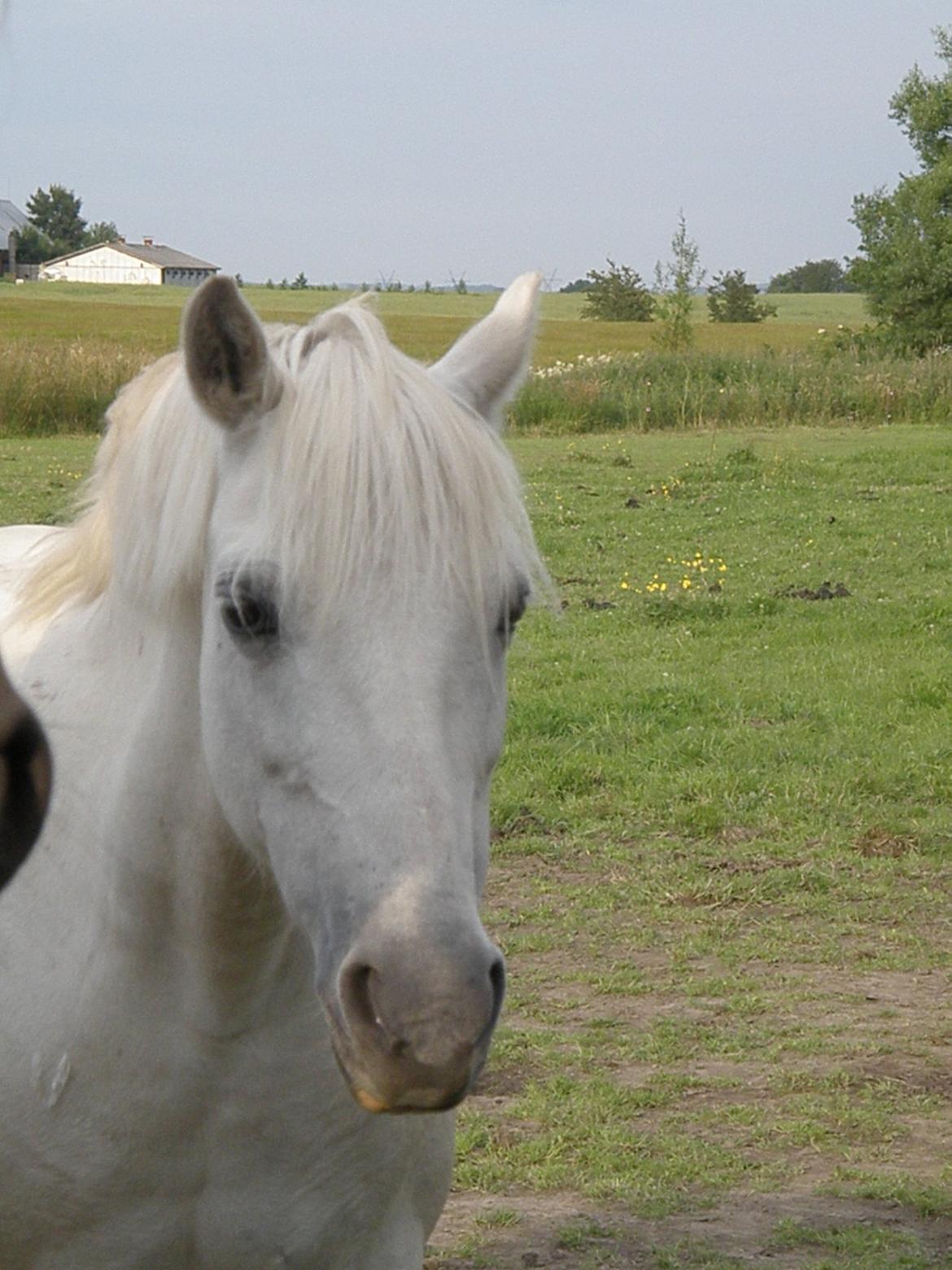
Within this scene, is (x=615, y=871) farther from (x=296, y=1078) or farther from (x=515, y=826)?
(x=296, y=1078)

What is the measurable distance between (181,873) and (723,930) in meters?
3.00

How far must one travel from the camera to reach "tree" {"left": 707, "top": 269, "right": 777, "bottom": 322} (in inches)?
2341

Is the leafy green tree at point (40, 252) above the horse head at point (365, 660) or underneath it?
above

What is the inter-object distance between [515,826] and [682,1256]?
2575mm

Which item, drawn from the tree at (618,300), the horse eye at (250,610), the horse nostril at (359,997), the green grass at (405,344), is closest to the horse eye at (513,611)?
the horse eye at (250,610)

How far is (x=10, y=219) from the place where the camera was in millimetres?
2139

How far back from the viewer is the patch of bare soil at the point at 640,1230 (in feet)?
11.0

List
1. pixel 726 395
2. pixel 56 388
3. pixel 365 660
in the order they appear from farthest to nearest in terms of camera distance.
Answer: pixel 726 395 < pixel 56 388 < pixel 365 660

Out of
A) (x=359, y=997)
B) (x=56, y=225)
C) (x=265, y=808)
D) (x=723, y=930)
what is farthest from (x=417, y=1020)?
(x=56, y=225)

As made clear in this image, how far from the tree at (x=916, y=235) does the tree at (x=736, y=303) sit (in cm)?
2068

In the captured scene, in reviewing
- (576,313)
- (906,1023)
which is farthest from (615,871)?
(576,313)

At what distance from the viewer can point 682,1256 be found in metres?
3.37

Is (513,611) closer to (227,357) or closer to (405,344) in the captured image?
(227,357)

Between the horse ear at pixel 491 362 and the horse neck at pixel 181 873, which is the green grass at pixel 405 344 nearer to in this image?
the horse ear at pixel 491 362
